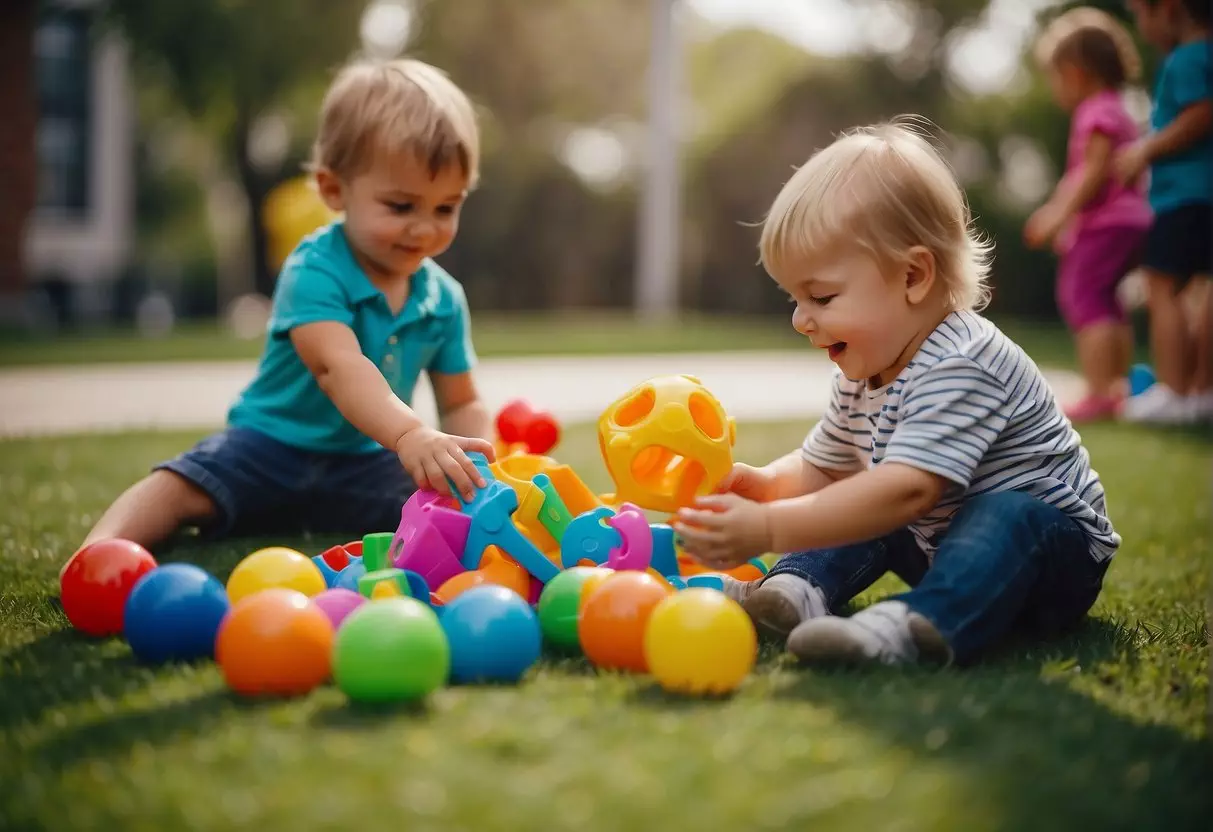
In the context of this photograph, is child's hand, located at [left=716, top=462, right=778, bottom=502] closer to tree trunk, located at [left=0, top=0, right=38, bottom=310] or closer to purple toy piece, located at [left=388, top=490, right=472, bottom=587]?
purple toy piece, located at [left=388, top=490, right=472, bottom=587]

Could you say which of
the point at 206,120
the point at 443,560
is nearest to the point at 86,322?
the point at 206,120

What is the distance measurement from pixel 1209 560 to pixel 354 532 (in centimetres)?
221

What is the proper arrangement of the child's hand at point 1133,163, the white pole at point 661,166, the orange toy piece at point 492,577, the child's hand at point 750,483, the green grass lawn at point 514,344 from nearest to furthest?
the orange toy piece at point 492,577, the child's hand at point 750,483, the child's hand at point 1133,163, the green grass lawn at point 514,344, the white pole at point 661,166

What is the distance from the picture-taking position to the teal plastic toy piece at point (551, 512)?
2.44 meters

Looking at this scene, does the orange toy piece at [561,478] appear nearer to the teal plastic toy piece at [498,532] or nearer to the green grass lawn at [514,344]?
the teal plastic toy piece at [498,532]

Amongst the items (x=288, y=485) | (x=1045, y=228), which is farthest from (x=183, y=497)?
(x=1045, y=228)

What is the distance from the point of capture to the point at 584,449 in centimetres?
466

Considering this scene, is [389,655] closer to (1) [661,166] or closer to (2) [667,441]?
(2) [667,441]

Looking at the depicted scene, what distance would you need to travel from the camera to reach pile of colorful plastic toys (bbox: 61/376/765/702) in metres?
1.74

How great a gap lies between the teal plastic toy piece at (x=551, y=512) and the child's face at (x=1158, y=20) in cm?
394

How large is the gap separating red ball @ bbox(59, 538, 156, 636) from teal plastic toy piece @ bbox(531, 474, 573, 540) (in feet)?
2.55

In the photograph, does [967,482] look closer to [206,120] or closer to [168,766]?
[168,766]

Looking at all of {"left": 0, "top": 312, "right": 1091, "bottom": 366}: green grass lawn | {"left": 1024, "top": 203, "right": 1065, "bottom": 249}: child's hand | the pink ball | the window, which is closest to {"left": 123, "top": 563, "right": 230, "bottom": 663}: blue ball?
the pink ball


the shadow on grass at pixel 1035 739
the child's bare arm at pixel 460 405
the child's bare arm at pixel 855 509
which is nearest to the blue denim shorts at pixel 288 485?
the child's bare arm at pixel 460 405
